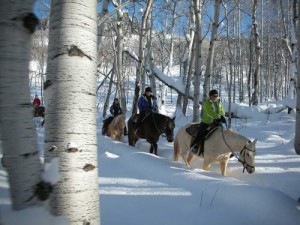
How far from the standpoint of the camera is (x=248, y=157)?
6.51 meters

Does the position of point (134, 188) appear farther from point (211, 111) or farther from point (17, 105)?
point (211, 111)

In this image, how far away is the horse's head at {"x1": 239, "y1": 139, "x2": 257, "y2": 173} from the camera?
6.46 m

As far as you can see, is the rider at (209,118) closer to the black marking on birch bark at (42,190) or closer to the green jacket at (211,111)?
the green jacket at (211,111)

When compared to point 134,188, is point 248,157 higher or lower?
higher

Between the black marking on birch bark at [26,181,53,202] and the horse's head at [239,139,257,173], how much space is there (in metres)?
5.67

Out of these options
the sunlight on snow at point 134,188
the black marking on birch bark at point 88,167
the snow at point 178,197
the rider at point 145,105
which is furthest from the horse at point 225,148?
the black marking on birch bark at point 88,167

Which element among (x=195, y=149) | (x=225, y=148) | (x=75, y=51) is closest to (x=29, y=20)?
(x=75, y=51)

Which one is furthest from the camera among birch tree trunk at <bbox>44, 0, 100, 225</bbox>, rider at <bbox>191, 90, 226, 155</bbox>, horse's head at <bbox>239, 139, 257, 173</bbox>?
rider at <bbox>191, 90, 226, 155</bbox>

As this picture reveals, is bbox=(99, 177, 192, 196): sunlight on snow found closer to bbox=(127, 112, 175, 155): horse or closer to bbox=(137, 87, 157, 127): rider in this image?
bbox=(127, 112, 175, 155): horse

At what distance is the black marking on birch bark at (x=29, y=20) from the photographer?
→ 4.40 ft

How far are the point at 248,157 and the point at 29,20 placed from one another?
591cm

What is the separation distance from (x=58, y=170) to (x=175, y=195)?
9.10 ft

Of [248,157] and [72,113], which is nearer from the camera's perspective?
[72,113]

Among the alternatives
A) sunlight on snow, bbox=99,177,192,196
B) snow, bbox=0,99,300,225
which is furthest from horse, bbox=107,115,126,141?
sunlight on snow, bbox=99,177,192,196
